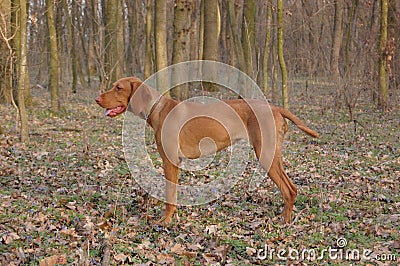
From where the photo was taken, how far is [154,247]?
5102mm

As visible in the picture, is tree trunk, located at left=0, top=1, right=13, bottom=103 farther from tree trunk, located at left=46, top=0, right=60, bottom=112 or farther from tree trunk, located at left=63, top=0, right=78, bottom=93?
tree trunk, located at left=63, top=0, right=78, bottom=93

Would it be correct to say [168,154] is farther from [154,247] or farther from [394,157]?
[394,157]

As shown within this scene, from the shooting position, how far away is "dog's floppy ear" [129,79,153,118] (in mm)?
6094

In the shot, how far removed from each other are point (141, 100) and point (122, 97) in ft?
0.89

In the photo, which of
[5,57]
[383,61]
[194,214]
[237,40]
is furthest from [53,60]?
[194,214]

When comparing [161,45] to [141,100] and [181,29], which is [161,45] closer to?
[181,29]

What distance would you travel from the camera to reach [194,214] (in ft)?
20.6

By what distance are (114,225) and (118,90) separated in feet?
5.61

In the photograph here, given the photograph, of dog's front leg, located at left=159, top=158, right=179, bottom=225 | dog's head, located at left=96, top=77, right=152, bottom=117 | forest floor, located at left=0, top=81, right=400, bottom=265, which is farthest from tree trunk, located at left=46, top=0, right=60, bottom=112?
dog's front leg, located at left=159, top=158, right=179, bottom=225

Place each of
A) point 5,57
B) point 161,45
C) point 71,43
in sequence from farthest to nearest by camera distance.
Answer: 1. point 71,43
2. point 161,45
3. point 5,57

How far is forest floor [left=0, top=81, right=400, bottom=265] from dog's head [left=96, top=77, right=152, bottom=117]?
3.27ft

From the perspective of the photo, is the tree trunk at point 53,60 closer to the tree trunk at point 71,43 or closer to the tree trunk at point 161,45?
the tree trunk at point 161,45

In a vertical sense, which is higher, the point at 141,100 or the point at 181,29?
the point at 181,29

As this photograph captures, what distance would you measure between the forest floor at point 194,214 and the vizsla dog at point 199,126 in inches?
19.8
